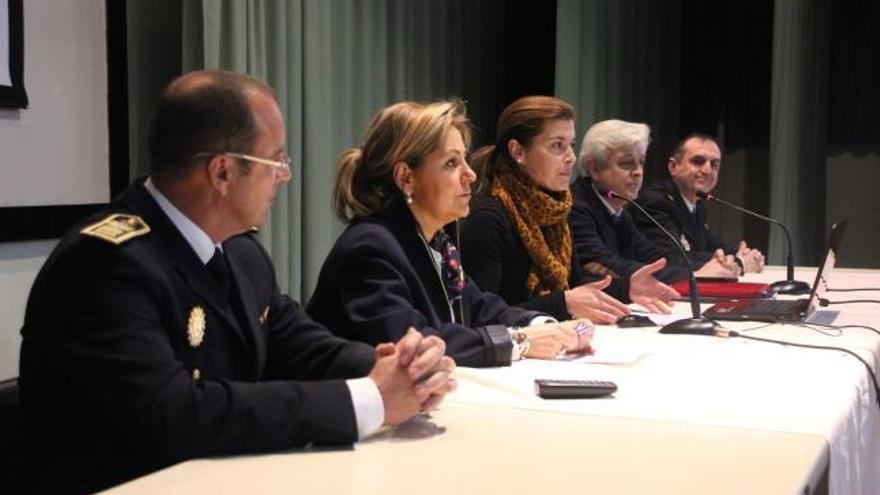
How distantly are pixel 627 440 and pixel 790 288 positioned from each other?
1888mm

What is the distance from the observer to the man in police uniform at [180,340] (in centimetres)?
111

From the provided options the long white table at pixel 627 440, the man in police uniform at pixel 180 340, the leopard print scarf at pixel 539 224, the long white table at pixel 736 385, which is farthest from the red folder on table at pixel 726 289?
the man in police uniform at pixel 180 340

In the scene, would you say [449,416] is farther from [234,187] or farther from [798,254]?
[798,254]

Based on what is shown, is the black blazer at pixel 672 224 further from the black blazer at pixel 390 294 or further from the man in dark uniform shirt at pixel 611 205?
the black blazer at pixel 390 294

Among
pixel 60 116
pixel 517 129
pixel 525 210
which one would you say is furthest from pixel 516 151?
pixel 60 116

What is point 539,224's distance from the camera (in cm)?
270

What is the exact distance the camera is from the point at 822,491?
1272mm

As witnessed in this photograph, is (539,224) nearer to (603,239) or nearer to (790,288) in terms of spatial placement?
(603,239)

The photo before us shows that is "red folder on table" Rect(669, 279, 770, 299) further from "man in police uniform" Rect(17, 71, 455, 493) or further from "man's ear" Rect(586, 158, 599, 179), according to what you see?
"man in police uniform" Rect(17, 71, 455, 493)

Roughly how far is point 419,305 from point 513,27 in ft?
11.2

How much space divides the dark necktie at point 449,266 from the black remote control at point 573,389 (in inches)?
23.2

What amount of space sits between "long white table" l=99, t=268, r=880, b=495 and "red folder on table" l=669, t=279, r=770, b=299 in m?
0.94

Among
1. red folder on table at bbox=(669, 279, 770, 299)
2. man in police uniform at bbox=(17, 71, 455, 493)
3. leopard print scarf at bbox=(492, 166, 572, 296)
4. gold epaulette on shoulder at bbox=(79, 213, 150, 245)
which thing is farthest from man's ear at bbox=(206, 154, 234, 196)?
red folder on table at bbox=(669, 279, 770, 299)

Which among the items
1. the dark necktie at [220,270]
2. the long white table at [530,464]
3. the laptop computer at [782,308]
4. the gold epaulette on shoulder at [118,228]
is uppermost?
the gold epaulette on shoulder at [118,228]
